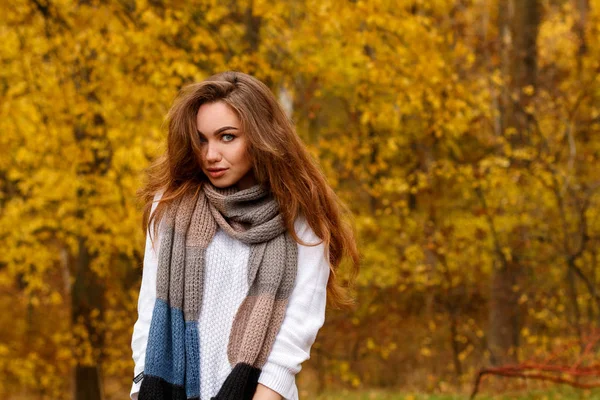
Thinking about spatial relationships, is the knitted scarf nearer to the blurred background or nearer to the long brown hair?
the long brown hair

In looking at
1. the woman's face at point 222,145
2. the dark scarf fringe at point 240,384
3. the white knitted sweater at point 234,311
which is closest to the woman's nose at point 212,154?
the woman's face at point 222,145

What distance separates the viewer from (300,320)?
252 centimetres

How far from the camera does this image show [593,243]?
8.97m

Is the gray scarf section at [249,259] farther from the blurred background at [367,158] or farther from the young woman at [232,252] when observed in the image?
the blurred background at [367,158]

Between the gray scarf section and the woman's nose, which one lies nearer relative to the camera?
the gray scarf section

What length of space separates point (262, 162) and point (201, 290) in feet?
1.46

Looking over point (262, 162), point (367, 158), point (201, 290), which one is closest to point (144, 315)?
point (201, 290)

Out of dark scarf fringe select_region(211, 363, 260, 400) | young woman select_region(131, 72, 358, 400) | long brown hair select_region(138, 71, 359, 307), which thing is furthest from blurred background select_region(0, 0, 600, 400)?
dark scarf fringe select_region(211, 363, 260, 400)

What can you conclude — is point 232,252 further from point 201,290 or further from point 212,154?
point 212,154

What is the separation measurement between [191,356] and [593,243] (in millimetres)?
7374

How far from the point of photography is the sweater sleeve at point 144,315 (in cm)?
251

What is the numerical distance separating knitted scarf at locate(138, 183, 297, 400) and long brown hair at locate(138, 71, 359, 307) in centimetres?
6

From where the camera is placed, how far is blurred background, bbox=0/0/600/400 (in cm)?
782

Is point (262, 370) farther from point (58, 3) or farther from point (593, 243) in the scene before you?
point (593, 243)
